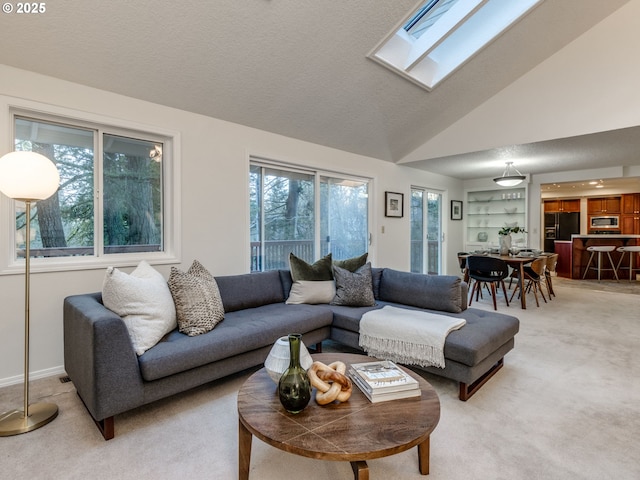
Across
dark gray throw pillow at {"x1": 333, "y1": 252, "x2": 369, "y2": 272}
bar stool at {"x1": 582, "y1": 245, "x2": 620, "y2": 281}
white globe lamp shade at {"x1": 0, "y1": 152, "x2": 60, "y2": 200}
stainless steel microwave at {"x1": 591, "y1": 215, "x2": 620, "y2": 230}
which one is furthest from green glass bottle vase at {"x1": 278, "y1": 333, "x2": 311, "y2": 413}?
stainless steel microwave at {"x1": 591, "y1": 215, "x2": 620, "y2": 230}

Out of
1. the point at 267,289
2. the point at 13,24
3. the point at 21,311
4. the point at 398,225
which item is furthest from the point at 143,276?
the point at 398,225

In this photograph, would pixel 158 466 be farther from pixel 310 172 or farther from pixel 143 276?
pixel 310 172

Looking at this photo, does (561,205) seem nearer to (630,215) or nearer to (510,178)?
(630,215)

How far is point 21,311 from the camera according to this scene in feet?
7.87

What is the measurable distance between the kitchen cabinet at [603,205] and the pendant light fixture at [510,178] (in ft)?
16.1

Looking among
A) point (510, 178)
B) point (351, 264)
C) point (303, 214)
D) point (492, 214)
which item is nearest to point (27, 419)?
point (351, 264)

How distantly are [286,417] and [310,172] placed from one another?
11.4 feet

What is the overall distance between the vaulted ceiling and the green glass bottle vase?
2.34 m

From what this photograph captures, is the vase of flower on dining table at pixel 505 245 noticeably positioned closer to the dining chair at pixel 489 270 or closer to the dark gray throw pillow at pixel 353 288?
the dining chair at pixel 489 270

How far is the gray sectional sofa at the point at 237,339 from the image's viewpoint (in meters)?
1.77

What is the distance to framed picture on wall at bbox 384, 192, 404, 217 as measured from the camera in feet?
17.6

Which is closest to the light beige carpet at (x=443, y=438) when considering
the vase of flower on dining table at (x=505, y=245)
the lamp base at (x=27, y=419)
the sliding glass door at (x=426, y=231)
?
the lamp base at (x=27, y=419)

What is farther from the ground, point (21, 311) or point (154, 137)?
point (154, 137)

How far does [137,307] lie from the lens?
204 centimetres
